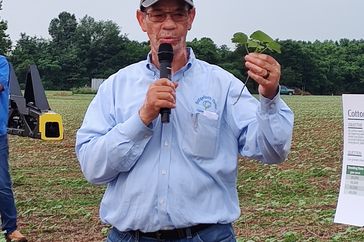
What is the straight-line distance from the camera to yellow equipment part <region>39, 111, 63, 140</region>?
8.45m

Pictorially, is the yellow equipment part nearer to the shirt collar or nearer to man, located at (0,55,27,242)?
man, located at (0,55,27,242)

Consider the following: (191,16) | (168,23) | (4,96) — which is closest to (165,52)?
(168,23)

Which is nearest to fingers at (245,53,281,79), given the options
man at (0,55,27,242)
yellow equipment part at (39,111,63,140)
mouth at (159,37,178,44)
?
mouth at (159,37,178,44)

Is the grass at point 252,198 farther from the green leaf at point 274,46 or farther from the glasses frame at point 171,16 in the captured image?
the green leaf at point 274,46

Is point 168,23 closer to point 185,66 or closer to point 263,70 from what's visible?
point 185,66

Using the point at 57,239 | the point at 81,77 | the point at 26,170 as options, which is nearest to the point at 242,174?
the point at 26,170

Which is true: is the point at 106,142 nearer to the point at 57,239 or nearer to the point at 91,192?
the point at 57,239


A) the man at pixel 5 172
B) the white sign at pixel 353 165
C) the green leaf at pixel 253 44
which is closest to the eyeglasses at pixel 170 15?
the green leaf at pixel 253 44

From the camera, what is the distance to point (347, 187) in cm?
317

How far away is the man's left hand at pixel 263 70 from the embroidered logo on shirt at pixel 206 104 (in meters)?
0.35

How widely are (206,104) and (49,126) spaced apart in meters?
5.91

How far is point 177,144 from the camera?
9.63 ft

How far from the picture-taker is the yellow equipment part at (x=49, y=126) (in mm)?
8445

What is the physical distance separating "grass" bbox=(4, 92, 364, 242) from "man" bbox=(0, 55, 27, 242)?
22.3 inches
